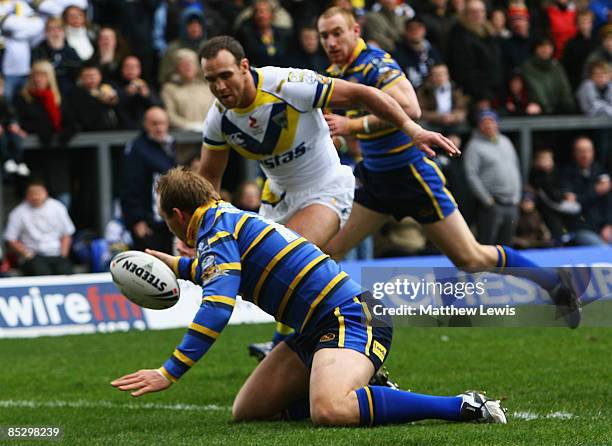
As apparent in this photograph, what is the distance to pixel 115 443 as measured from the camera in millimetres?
7445

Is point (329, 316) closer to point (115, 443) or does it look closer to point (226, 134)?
point (115, 443)

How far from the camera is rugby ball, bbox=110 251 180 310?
25.1ft

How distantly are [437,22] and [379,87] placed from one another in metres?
8.85

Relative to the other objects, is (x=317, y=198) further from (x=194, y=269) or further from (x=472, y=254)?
(x=194, y=269)

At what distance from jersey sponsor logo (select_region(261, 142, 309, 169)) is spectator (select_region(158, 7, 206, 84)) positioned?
7460 mm

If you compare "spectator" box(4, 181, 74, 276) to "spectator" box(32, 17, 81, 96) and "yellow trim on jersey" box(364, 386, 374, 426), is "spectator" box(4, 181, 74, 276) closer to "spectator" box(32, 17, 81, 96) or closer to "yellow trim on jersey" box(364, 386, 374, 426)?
"spectator" box(32, 17, 81, 96)

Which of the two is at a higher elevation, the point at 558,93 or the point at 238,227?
the point at 238,227

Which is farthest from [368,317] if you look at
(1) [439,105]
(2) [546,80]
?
(2) [546,80]

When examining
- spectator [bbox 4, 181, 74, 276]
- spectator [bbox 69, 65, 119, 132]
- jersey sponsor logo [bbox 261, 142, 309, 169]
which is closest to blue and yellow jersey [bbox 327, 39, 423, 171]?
jersey sponsor logo [bbox 261, 142, 309, 169]

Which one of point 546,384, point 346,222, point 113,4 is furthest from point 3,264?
point 546,384

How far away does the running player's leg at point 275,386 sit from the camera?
8.09 meters

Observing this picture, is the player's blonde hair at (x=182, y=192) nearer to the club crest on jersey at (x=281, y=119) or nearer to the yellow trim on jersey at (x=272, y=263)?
the yellow trim on jersey at (x=272, y=263)

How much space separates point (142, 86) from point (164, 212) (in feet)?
29.4

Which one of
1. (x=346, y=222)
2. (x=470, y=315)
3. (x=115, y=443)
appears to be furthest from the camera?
(x=346, y=222)
